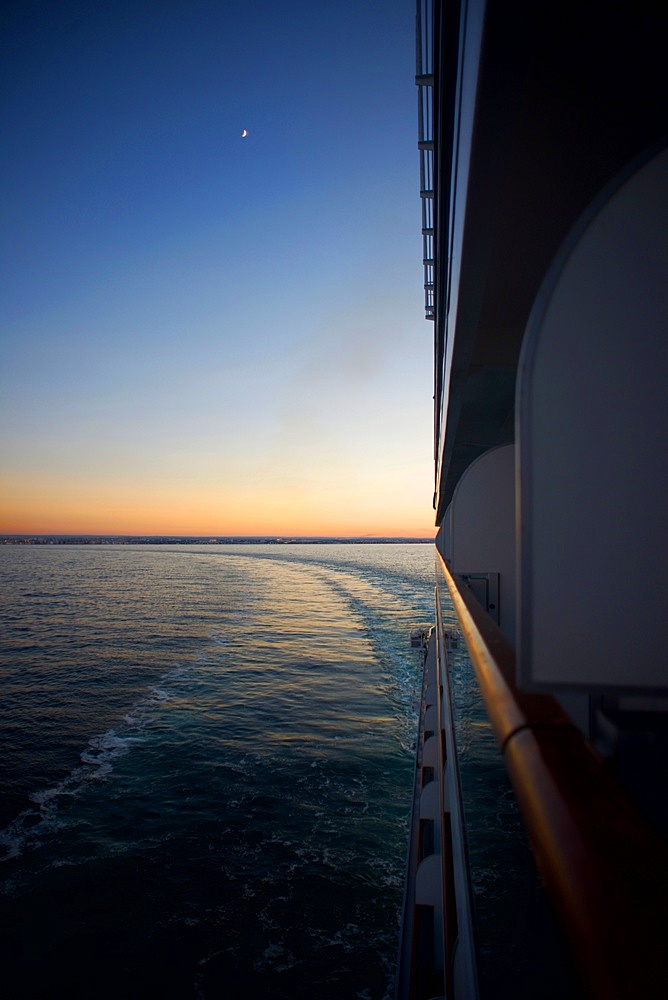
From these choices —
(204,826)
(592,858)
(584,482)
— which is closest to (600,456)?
(584,482)

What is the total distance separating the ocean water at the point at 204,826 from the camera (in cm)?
523

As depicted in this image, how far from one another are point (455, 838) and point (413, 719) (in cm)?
973

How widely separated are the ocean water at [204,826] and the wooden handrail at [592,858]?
5.64 metres

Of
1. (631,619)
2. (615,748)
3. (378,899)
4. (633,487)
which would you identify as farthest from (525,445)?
(378,899)

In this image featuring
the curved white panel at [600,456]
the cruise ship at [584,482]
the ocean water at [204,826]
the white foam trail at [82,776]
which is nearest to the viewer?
the cruise ship at [584,482]

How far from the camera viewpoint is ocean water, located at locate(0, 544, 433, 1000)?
17.1ft

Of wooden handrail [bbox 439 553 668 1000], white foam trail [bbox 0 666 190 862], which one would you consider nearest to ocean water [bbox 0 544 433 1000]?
white foam trail [bbox 0 666 190 862]

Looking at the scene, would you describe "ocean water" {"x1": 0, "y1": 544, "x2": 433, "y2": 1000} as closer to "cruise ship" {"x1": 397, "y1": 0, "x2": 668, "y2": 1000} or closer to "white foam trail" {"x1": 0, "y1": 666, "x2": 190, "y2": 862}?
"white foam trail" {"x1": 0, "y1": 666, "x2": 190, "y2": 862}

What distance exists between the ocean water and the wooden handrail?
564 cm

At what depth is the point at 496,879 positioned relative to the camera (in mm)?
3473

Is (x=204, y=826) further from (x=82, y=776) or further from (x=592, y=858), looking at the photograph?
(x=592, y=858)

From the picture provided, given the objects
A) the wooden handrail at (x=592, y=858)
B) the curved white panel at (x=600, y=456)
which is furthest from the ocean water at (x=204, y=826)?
the curved white panel at (x=600, y=456)

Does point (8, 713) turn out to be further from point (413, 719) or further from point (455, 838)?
point (455, 838)

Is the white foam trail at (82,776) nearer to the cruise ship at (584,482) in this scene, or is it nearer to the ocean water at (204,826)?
the ocean water at (204,826)
